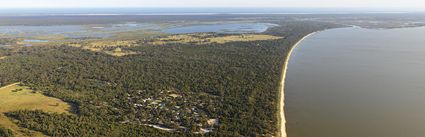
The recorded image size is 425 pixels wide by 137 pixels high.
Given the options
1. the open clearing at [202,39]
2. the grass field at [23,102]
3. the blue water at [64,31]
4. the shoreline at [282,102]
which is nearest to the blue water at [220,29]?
the blue water at [64,31]

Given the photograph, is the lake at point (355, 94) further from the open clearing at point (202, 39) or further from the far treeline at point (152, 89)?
the open clearing at point (202, 39)

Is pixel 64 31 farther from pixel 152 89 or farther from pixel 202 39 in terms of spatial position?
pixel 152 89

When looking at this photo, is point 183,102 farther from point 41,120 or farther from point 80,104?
point 41,120

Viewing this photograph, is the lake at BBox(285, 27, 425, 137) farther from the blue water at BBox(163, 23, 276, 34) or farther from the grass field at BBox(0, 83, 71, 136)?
the blue water at BBox(163, 23, 276, 34)

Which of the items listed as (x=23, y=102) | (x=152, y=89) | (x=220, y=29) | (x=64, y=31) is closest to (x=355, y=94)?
(x=152, y=89)

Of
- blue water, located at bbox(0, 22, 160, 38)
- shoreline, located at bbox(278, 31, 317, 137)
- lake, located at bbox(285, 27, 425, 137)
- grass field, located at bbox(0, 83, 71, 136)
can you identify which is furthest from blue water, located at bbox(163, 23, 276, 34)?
grass field, located at bbox(0, 83, 71, 136)

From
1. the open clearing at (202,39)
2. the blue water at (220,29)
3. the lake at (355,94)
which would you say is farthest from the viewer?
the blue water at (220,29)
